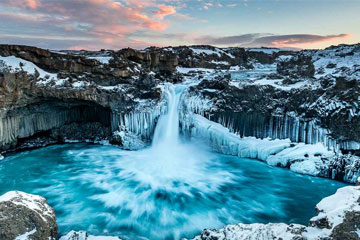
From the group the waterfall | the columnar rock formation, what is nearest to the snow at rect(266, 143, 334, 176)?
the columnar rock formation

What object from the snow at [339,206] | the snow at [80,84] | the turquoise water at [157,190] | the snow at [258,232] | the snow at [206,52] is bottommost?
the turquoise water at [157,190]

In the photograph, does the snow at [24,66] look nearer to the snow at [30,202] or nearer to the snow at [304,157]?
the snow at [30,202]

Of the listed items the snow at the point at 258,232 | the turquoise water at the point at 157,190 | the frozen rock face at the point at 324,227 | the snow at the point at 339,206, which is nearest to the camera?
the frozen rock face at the point at 324,227

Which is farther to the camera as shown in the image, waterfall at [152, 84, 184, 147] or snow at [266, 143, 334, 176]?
waterfall at [152, 84, 184, 147]

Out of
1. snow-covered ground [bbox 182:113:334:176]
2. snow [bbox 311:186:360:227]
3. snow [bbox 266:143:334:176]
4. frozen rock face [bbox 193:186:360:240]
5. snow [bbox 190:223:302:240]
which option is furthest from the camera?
snow-covered ground [bbox 182:113:334:176]

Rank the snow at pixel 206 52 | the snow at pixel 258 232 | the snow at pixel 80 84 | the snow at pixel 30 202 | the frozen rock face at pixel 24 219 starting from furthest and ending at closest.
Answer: the snow at pixel 206 52, the snow at pixel 80 84, the snow at pixel 30 202, the snow at pixel 258 232, the frozen rock face at pixel 24 219

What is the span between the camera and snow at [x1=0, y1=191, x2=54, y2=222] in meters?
4.62

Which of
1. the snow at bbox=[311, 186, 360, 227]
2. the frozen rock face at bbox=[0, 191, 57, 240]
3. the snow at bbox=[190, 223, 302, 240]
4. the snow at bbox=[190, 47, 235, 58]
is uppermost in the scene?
the snow at bbox=[190, 47, 235, 58]

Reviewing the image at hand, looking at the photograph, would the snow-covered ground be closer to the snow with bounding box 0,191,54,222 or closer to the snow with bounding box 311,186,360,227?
the snow with bounding box 311,186,360,227

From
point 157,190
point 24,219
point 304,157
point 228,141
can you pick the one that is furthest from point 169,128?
point 24,219

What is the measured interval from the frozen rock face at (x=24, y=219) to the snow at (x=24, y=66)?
11282 mm

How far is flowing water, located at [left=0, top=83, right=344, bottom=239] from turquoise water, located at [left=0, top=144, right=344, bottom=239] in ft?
0.11

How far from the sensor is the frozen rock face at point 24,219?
13.8ft

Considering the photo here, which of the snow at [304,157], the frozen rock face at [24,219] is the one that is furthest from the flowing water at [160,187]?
the frozen rock face at [24,219]
